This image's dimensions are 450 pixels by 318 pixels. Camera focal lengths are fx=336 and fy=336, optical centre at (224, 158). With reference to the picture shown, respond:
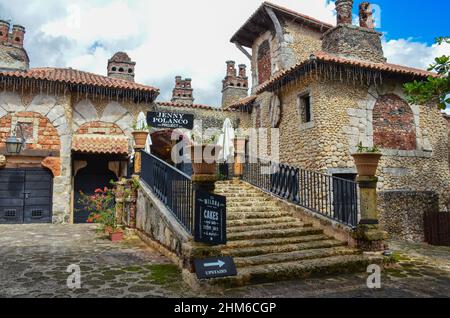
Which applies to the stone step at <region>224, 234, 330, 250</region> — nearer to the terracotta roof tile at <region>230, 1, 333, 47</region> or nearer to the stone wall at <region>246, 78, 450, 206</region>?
the stone wall at <region>246, 78, 450, 206</region>

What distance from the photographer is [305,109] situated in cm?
1168

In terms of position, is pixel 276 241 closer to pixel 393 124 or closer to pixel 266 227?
Result: pixel 266 227

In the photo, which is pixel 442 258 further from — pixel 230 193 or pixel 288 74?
pixel 288 74

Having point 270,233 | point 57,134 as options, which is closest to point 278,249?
point 270,233

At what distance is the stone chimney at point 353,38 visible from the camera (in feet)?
40.0

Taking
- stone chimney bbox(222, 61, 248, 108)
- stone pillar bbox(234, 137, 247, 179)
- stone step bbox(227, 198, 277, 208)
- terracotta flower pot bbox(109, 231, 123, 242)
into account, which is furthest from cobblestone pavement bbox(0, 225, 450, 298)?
stone chimney bbox(222, 61, 248, 108)

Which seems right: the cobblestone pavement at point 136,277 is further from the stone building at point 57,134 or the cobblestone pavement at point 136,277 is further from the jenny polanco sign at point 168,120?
the stone building at point 57,134

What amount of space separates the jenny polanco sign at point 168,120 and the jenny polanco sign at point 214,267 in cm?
420

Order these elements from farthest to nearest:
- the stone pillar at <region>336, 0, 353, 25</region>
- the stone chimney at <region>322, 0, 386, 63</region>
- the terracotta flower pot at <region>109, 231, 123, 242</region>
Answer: the stone pillar at <region>336, 0, 353, 25</region>
the stone chimney at <region>322, 0, 386, 63</region>
the terracotta flower pot at <region>109, 231, 123, 242</region>

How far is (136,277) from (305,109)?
874cm

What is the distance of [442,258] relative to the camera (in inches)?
268

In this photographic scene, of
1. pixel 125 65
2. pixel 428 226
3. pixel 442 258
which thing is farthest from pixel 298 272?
pixel 125 65

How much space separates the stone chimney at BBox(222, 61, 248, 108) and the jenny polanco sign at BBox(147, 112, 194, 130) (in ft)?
31.8

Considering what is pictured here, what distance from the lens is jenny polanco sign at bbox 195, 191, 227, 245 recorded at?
467 cm
